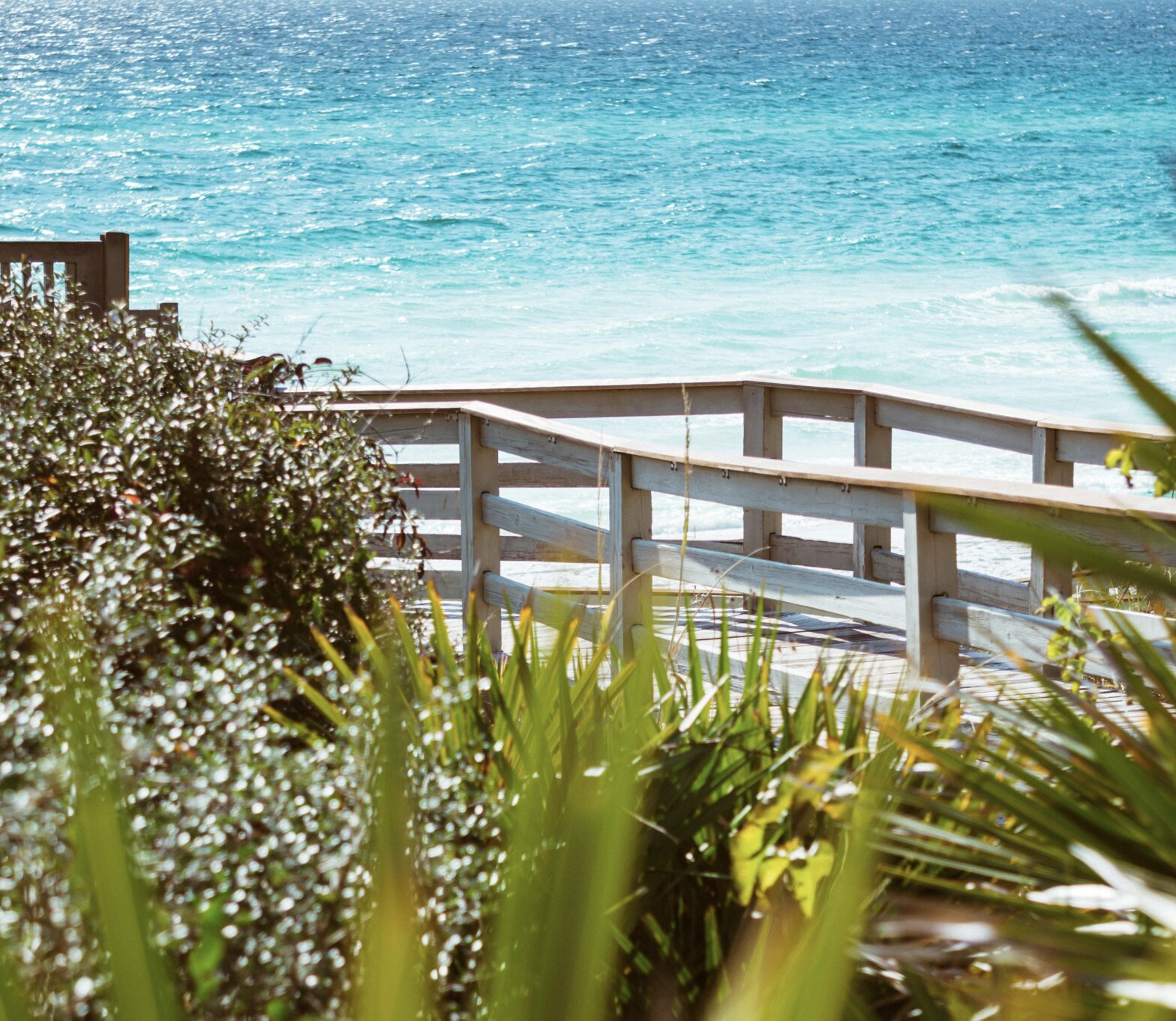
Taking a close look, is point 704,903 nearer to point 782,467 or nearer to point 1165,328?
point 782,467

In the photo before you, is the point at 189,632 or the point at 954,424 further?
the point at 954,424

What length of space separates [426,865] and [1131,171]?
42012mm

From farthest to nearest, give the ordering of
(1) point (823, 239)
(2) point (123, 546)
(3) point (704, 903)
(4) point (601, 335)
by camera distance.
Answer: (1) point (823, 239) < (4) point (601, 335) < (2) point (123, 546) < (3) point (704, 903)

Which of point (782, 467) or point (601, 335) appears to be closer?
point (782, 467)

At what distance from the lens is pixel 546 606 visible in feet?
8.92

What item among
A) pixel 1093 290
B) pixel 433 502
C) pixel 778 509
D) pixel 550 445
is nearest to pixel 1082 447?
pixel 778 509

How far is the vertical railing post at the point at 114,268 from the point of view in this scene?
658 centimetres

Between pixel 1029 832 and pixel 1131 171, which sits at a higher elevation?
pixel 1131 171

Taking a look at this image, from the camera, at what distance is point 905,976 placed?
1.44m

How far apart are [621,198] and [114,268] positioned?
91.9ft

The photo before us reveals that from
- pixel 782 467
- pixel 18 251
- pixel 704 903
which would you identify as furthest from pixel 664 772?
pixel 18 251

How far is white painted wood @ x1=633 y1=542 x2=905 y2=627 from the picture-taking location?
3.46 meters

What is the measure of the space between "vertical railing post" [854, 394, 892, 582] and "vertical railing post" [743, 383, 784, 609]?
349mm

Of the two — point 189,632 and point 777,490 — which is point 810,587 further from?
point 189,632
